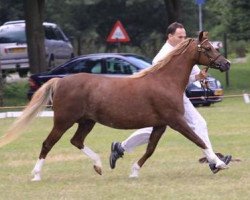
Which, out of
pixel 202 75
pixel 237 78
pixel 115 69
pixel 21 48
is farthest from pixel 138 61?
pixel 202 75

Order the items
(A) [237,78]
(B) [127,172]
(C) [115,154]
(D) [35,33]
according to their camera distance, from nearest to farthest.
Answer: (C) [115,154], (B) [127,172], (D) [35,33], (A) [237,78]

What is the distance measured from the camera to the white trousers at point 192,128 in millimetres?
12578

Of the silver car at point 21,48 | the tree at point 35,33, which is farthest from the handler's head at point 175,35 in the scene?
the silver car at point 21,48

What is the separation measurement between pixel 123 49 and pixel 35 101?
38.3m

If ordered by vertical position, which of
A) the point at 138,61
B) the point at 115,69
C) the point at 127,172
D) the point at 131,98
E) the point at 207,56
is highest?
the point at 207,56

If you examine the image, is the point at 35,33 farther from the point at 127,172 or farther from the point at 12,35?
the point at 127,172

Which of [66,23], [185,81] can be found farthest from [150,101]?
[66,23]

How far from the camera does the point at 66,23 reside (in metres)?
59.9

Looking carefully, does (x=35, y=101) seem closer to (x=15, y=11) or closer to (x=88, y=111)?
(x=88, y=111)

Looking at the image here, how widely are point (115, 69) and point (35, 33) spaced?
5.43 metres

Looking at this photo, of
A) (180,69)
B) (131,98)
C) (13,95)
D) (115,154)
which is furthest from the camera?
(13,95)

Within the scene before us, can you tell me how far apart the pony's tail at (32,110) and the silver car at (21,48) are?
79.1ft

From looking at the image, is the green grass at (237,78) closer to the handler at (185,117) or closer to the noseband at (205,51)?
the handler at (185,117)

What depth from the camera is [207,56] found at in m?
12.3
